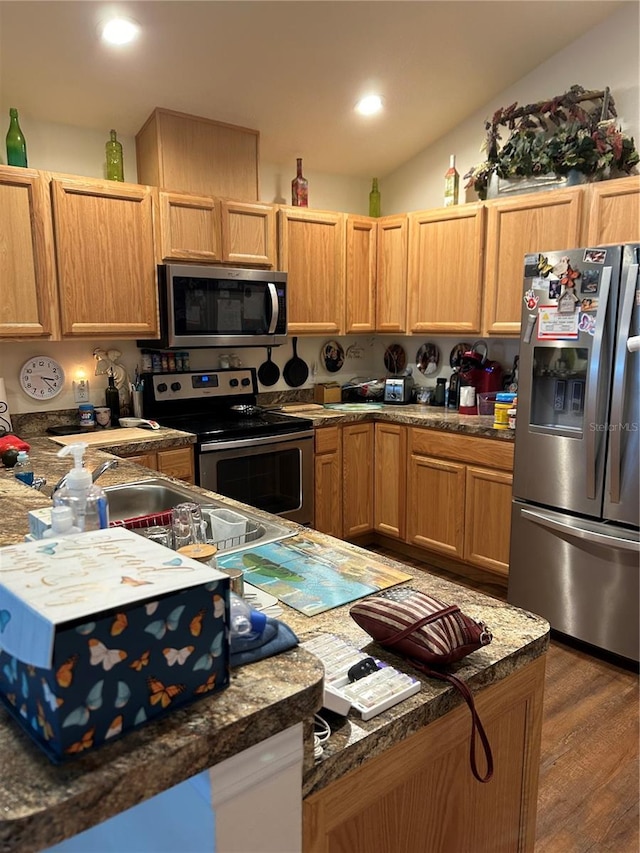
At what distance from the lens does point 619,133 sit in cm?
308

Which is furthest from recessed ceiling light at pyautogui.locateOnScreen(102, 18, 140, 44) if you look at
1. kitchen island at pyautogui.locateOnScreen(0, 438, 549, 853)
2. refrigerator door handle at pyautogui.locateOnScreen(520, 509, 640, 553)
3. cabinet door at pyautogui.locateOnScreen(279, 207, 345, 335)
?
refrigerator door handle at pyautogui.locateOnScreen(520, 509, 640, 553)

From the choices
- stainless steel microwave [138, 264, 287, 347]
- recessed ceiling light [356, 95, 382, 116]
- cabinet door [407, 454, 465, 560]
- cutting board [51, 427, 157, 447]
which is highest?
recessed ceiling light [356, 95, 382, 116]

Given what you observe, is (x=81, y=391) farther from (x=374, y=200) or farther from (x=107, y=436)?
(x=374, y=200)

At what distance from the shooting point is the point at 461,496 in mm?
3512

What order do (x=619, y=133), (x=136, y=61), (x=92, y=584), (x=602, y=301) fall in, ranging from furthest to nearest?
(x=619, y=133) → (x=136, y=61) → (x=602, y=301) → (x=92, y=584)

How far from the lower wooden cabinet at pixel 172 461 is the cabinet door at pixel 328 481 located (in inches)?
33.4

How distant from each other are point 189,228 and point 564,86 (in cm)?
220

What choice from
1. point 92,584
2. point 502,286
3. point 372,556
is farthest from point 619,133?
point 92,584

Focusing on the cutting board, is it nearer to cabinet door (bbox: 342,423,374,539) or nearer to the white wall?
cabinet door (bbox: 342,423,374,539)

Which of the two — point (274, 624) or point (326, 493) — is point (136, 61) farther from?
point (274, 624)

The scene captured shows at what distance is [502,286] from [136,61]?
2179 mm

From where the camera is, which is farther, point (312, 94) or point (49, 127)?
point (312, 94)

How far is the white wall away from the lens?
315 cm

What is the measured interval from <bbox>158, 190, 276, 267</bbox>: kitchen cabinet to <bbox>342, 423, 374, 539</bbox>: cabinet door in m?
1.17
